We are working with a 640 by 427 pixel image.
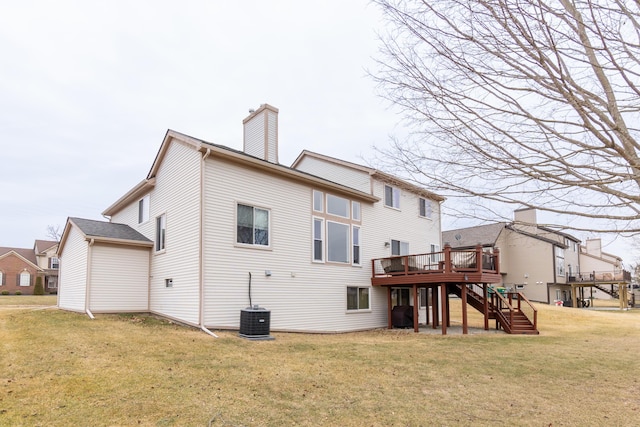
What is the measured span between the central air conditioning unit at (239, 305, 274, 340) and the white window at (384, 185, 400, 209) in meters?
8.99

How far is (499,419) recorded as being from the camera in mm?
5879

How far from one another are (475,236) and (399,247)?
21819 mm

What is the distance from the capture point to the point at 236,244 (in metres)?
12.9

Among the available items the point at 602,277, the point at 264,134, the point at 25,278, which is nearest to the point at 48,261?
the point at 25,278

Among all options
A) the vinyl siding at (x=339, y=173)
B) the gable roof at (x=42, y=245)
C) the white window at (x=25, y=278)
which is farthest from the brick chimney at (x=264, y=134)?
the gable roof at (x=42, y=245)

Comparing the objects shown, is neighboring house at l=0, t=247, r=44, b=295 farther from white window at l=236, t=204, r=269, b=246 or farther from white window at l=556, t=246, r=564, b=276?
white window at l=556, t=246, r=564, b=276

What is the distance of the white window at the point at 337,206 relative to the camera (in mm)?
16391

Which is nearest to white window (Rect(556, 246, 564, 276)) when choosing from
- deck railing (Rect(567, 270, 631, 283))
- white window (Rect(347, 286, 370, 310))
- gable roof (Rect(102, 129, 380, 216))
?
deck railing (Rect(567, 270, 631, 283))

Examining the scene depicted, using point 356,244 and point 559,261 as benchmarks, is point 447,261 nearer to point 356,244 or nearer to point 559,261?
point 356,244

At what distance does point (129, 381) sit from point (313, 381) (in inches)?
114

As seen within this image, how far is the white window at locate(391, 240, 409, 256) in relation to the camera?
19203mm

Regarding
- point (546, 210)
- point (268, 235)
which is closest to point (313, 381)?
point (546, 210)

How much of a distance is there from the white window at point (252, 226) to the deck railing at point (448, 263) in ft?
18.1

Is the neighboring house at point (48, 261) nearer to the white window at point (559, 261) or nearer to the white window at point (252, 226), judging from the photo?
the white window at point (252, 226)
